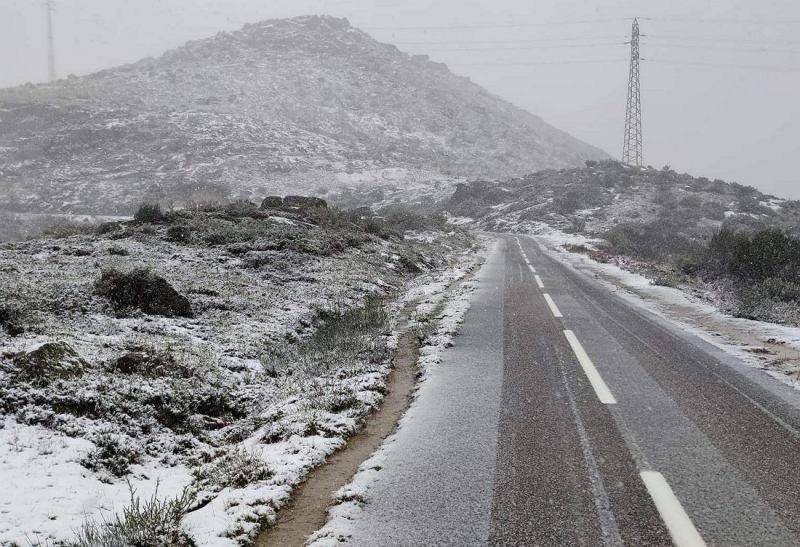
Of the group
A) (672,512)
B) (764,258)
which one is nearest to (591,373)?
(672,512)

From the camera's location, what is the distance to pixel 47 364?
4.93m

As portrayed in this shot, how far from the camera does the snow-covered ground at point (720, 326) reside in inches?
269

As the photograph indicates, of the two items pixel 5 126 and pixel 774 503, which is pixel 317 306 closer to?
pixel 774 503

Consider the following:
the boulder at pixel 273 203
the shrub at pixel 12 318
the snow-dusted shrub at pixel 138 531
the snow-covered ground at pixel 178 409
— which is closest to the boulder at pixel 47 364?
the snow-covered ground at pixel 178 409

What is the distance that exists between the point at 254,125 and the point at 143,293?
63694mm

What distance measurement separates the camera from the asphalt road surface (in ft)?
10.1

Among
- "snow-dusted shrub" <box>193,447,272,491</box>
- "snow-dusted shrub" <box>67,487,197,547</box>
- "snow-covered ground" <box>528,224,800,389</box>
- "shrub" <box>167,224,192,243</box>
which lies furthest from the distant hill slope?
"snow-dusted shrub" <box>67,487,197,547</box>

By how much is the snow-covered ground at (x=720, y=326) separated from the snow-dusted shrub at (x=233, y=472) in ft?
20.5

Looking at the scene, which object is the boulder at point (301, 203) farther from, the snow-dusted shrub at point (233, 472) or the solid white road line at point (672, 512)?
the solid white road line at point (672, 512)

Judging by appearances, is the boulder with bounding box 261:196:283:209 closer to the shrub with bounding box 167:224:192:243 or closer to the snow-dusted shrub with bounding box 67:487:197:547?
the shrub with bounding box 167:224:192:243

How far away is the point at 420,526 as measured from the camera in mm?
3152

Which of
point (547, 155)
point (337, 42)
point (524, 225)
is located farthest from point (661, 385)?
point (337, 42)

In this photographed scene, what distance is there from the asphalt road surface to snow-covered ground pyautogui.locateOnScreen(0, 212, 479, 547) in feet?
3.09

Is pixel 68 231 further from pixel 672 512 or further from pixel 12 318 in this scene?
pixel 672 512
